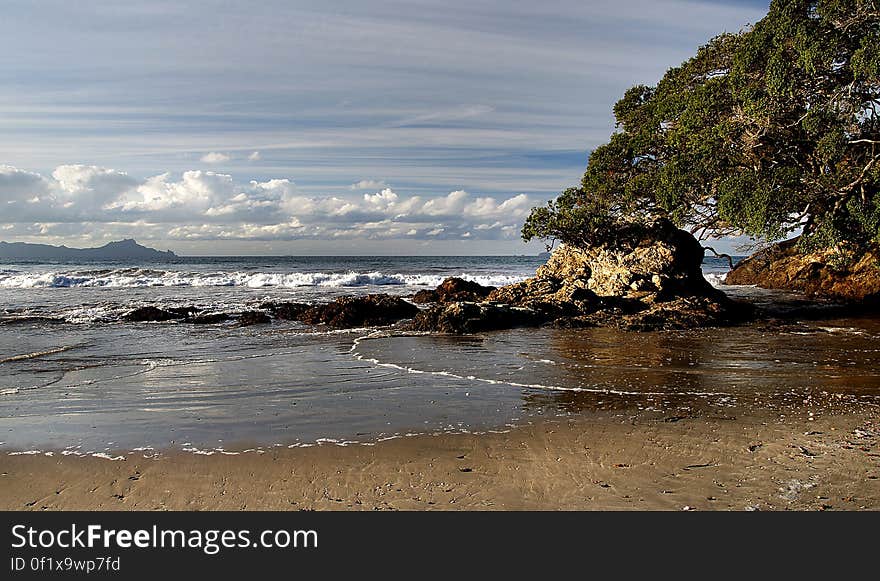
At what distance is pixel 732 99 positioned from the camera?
598 inches

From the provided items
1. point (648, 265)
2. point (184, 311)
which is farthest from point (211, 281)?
point (648, 265)

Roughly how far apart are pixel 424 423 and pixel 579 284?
14.1 metres

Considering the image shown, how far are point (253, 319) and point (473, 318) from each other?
21.9 ft

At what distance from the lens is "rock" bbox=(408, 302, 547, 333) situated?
15.0 meters

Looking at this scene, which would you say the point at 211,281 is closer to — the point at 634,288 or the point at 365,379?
the point at 634,288

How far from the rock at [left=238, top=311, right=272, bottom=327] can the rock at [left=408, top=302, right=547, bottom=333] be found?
4.74 m

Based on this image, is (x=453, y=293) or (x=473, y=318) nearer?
(x=473, y=318)

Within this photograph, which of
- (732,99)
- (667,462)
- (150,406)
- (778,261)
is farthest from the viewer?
(778,261)

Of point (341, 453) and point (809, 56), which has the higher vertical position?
point (809, 56)

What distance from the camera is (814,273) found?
81.7 ft

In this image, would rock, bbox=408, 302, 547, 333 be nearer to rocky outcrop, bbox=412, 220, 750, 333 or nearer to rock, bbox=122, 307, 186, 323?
rocky outcrop, bbox=412, 220, 750, 333
